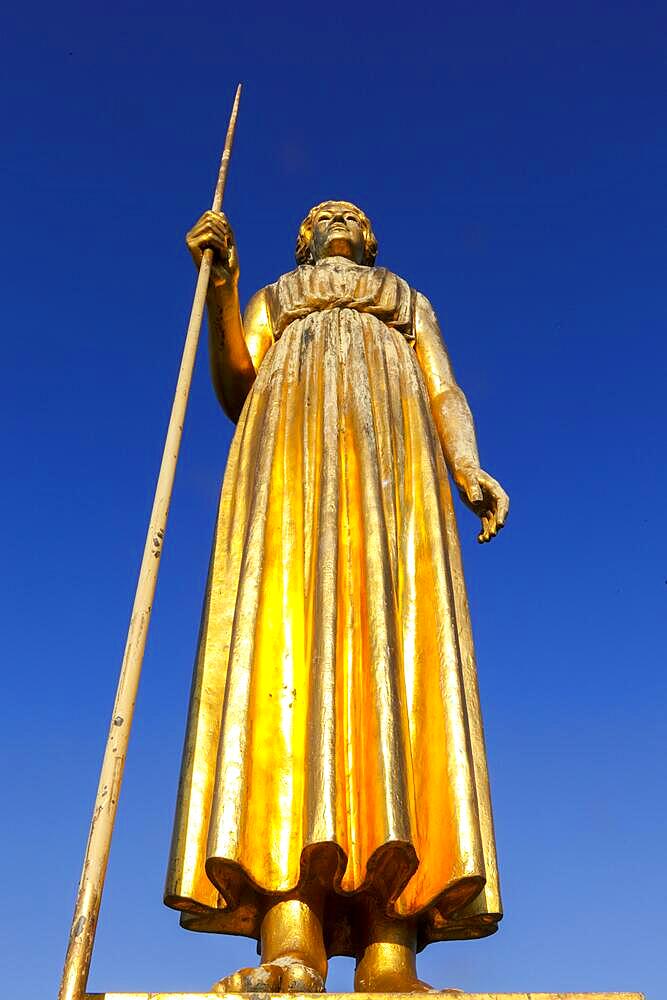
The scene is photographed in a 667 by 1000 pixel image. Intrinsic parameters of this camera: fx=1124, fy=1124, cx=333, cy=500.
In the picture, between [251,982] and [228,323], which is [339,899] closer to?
[251,982]

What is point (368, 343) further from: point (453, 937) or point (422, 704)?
point (453, 937)

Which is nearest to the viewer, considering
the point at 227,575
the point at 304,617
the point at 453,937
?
the point at 453,937

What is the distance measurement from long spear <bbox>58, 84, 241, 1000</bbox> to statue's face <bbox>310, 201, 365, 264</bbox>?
2742 millimetres

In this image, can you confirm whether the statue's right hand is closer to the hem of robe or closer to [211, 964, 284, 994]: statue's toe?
the hem of robe

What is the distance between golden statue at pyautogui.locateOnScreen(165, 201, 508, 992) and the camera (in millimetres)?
4668

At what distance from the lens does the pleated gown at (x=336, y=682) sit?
4.71 metres

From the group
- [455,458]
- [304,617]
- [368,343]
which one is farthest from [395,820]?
[368,343]

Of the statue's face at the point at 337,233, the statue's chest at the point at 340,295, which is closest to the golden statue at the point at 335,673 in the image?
the statue's chest at the point at 340,295

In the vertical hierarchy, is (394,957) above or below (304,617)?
below

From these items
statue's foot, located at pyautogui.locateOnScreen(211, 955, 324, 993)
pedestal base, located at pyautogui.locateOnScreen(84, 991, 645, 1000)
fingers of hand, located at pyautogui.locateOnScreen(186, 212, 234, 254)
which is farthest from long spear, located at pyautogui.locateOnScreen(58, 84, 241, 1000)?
fingers of hand, located at pyautogui.locateOnScreen(186, 212, 234, 254)

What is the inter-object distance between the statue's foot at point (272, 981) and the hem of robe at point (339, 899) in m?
0.53

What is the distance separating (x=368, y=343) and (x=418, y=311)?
2.54ft

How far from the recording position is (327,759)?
186 inches

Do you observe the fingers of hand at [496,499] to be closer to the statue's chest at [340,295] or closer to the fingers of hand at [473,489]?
the fingers of hand at [473,489]
